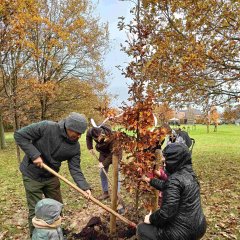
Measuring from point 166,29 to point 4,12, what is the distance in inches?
209

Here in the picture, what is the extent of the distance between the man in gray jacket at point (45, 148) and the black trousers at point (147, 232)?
1115 mm

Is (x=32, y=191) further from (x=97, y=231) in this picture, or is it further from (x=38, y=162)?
(x=97, y=231)

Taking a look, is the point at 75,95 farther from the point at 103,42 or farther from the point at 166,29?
the point at 166,29

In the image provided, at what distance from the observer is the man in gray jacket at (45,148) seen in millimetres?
4770

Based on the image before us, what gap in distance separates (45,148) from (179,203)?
2266 mm

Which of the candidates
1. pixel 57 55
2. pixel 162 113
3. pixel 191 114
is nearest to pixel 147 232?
pixel 162 113

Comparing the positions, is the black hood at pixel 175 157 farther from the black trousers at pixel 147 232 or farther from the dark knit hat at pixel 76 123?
the dark knit hat at pixel 76 123

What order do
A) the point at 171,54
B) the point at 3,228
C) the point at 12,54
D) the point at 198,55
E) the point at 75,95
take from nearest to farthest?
the point at 3,228 < the point at 198,55 < the point at 171,54 < the point at 12,54 < the point at 75,95

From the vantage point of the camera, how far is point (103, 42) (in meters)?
21.9

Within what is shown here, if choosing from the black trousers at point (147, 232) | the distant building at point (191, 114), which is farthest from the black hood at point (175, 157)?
→ the distant building at point (191, 114)

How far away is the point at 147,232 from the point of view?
4074mm

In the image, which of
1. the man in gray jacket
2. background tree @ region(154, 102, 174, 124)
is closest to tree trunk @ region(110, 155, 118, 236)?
the man in gray jacket

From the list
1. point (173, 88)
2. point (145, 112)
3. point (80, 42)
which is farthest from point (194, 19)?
point (80, 42)

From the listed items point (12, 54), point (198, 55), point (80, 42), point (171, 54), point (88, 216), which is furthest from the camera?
point (80, 42)
